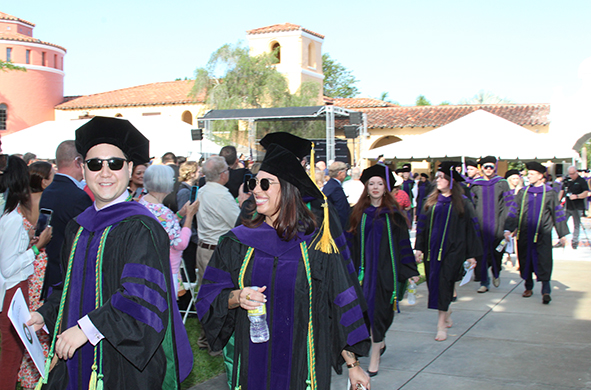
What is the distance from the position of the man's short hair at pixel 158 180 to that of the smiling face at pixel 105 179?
235 cm

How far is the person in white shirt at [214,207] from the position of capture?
583 cm

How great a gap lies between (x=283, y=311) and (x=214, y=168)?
10.9 ft

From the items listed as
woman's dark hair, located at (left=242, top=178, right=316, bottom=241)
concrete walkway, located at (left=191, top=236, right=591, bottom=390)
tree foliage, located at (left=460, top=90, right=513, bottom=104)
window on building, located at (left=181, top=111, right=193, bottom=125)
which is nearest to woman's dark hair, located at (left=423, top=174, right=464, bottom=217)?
concrete walkway, located at (left=191, top=236, right=591, bottom=390)

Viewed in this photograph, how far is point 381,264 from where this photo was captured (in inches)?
210

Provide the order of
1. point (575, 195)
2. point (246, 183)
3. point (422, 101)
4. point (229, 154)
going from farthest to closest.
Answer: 1. point (422, 101)
2. point (575, 195)
3. point (229, 154)
4. point (246, 183)

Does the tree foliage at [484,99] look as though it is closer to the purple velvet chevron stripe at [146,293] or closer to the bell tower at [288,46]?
the bell tower at [288,46]

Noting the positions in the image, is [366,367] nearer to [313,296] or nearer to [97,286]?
[313,296]

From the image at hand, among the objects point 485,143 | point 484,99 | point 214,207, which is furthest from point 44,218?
point 484,99

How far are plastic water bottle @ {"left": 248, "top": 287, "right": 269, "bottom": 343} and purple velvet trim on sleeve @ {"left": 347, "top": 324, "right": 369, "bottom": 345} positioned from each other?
43cm

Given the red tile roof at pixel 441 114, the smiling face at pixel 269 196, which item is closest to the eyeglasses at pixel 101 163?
the smiling face at pixel 269 196

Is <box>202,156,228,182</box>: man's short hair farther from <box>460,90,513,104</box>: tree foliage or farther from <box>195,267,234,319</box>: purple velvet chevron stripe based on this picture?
<box>460,90,513,104</box>: tree foliage

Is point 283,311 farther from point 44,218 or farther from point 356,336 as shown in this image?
point 44,218

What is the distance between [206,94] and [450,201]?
32122 millimetres

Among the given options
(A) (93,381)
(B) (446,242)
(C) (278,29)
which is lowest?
(A) (93,381)
